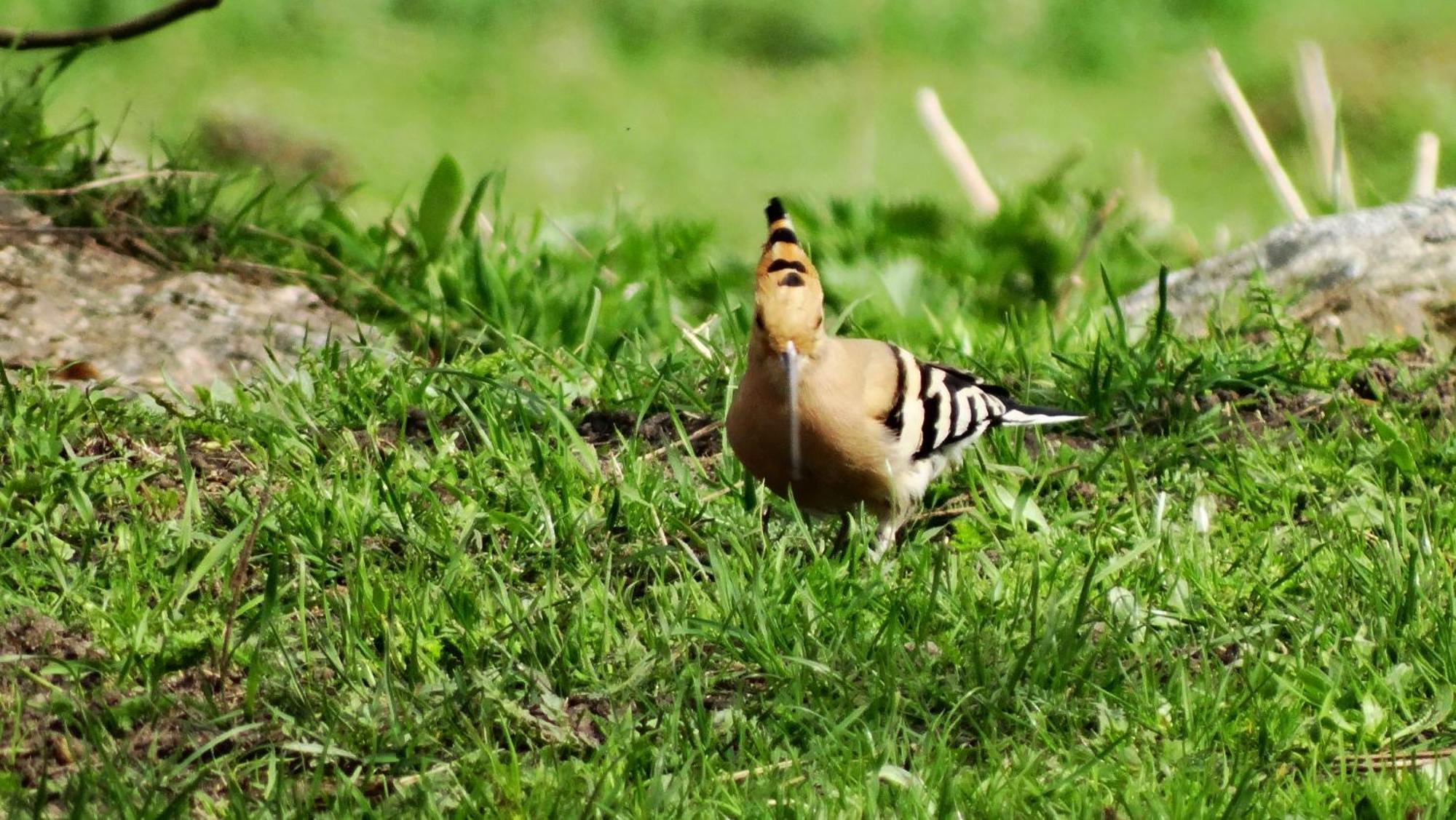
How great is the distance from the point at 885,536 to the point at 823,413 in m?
0.33

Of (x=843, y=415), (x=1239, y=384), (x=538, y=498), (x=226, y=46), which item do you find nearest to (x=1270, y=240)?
(x=1239, y=384)

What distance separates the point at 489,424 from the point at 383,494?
42cm

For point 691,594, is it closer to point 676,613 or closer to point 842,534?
point 676,613

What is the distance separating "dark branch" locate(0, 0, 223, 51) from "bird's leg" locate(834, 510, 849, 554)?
2.09 m

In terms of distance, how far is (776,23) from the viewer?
33.2 ft

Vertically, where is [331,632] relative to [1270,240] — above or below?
below

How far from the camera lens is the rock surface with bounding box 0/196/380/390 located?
4.61 m

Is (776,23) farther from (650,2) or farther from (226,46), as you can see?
(226,46)

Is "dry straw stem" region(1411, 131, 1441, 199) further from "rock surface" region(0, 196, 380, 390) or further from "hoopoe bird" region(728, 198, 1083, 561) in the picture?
"rock surface" region(0, 196, 380, 390)

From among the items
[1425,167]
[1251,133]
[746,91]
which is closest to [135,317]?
[1251,133]

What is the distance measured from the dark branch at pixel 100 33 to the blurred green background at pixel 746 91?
2.92m

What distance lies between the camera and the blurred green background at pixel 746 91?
28.2ft

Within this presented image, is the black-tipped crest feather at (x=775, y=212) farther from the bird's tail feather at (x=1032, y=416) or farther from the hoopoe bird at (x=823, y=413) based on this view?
the bird's tail feather at (x=1032, y=416)

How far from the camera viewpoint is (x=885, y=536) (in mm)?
3881
